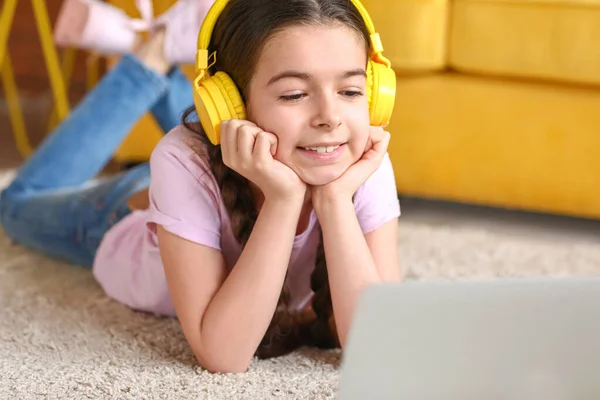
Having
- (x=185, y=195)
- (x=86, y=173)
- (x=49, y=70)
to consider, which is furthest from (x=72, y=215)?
(x=49, y=70)

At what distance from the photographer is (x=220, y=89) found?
1000 mm

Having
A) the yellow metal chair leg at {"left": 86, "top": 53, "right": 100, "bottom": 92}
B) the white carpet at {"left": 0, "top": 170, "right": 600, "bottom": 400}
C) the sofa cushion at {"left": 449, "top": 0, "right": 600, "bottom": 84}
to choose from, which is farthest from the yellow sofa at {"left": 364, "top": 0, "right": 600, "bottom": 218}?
the yellow metal chair leg at {"left": 86, "top": 53, "right": 100, "bottom": 92}

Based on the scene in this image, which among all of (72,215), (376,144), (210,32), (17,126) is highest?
(210,32)

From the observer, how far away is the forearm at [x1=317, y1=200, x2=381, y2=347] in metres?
1.04

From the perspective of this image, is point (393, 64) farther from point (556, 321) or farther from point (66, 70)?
point (66, 70)

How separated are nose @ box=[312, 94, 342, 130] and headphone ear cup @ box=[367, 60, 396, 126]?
8 centimetres

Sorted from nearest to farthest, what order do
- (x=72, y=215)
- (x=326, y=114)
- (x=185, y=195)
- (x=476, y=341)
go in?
1. (x=476, y=341)
2. (x=326, y=114)
3. (x=185, y=195)
4. (x=72, y=215)

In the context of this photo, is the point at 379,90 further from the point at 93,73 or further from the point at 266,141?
the point at 93,73

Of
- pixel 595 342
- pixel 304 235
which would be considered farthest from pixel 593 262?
pixel 595 342

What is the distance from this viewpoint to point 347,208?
3.42 ft

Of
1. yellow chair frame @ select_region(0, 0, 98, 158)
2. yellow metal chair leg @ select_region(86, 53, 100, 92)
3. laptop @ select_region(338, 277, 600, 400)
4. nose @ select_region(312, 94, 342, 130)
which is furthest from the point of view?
yellow metal chair leg @ select_region(86, 53, 100, 92)

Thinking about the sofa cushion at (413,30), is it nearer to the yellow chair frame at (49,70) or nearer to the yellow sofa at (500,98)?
the yellow sofa at (500,98)

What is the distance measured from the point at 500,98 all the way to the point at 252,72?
83cm

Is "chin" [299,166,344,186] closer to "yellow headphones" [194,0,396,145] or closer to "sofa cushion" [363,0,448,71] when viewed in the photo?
"yellow headphones" [194,0,396,145]
